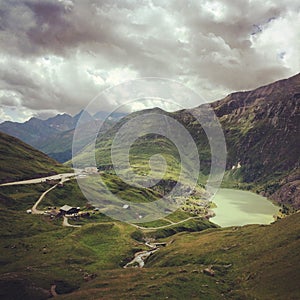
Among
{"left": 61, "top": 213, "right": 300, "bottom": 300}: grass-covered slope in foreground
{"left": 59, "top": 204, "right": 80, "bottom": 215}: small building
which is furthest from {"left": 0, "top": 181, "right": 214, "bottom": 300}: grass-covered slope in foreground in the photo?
{"left": 61, "top": 213, "right": 300, "bottom": 300}: grass-covered slope in foreground

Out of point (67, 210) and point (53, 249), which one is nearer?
point (53, 249)

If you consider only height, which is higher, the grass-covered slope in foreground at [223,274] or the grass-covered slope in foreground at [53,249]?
the grass-covered slope in foreground at [223,274]

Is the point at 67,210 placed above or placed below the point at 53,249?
above

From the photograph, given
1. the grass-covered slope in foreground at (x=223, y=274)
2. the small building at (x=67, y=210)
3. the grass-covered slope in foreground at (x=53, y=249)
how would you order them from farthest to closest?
the small building at (x=67, y=210)
the grass-covered slope in foreground at (x=53, y=249)
the grass-covered slope in foreground at (x=223, y=274)

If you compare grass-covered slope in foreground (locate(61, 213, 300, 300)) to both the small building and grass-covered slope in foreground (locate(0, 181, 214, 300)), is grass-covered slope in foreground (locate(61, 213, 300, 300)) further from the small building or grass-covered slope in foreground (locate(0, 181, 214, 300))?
Answer: the small building

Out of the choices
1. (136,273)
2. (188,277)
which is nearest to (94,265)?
(136,273)

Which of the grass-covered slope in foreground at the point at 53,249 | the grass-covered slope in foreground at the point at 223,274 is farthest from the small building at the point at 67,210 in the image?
the grass-covered slope in foreground at the point at 223,274

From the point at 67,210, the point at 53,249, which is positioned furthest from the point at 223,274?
the point at 67,210

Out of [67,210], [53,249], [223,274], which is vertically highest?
[223,274]

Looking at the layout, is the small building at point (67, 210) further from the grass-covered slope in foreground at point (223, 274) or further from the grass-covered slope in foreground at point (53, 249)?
the grass-covered slope in foreground at point (223, 274)

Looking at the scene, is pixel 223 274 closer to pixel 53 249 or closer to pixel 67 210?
pixel 53 249
